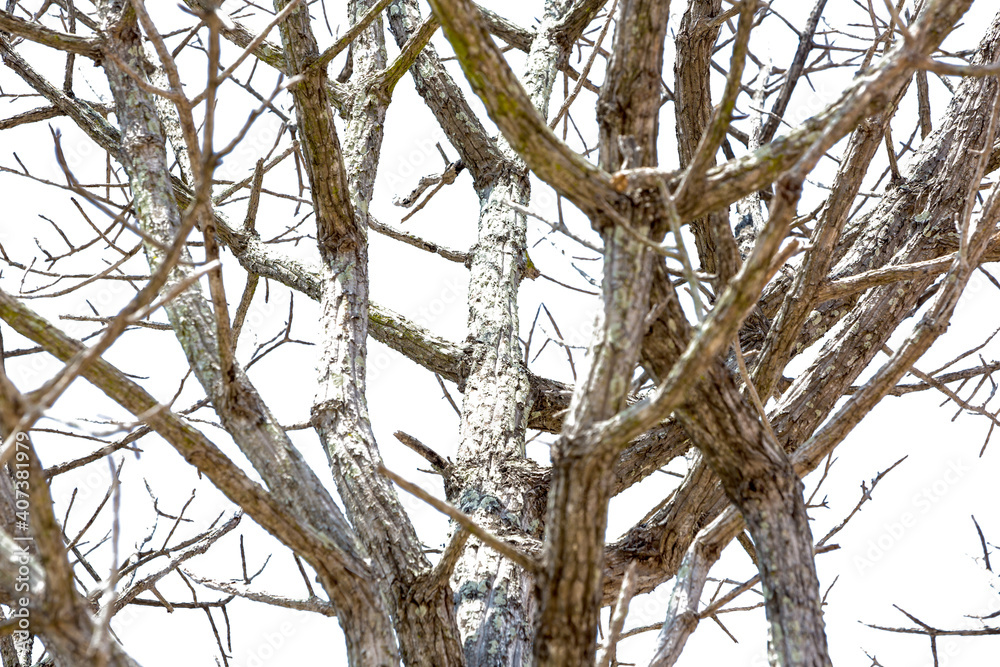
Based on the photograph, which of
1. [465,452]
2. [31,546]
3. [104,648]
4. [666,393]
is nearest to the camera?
[104,648]

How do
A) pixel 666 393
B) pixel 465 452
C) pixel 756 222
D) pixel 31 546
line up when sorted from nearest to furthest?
pixel 666 393
pixel 31 546
pixel 465 452
pixel 756 222

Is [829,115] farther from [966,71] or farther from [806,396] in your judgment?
[806,396]

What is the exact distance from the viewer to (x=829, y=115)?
3.99ft

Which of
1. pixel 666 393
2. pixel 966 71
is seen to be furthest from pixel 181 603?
pixel 966 71

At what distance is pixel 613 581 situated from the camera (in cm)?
202

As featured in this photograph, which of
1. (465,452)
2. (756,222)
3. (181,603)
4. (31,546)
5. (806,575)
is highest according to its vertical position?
(756,222)

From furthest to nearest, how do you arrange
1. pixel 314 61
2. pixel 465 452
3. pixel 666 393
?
pixel 465 452
pixel 314 61
pixel 666 393

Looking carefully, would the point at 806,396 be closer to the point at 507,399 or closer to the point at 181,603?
the point at 507,399

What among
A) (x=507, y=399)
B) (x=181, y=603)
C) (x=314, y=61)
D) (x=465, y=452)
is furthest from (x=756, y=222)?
(x=181, y=603)

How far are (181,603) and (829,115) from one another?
2370 mm

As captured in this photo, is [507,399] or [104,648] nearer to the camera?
[104,648]

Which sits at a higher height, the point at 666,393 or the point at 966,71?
the point at 966,71

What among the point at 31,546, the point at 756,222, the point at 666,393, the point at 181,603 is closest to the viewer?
the point at 666,393

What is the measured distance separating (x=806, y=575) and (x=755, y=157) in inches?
26.3
